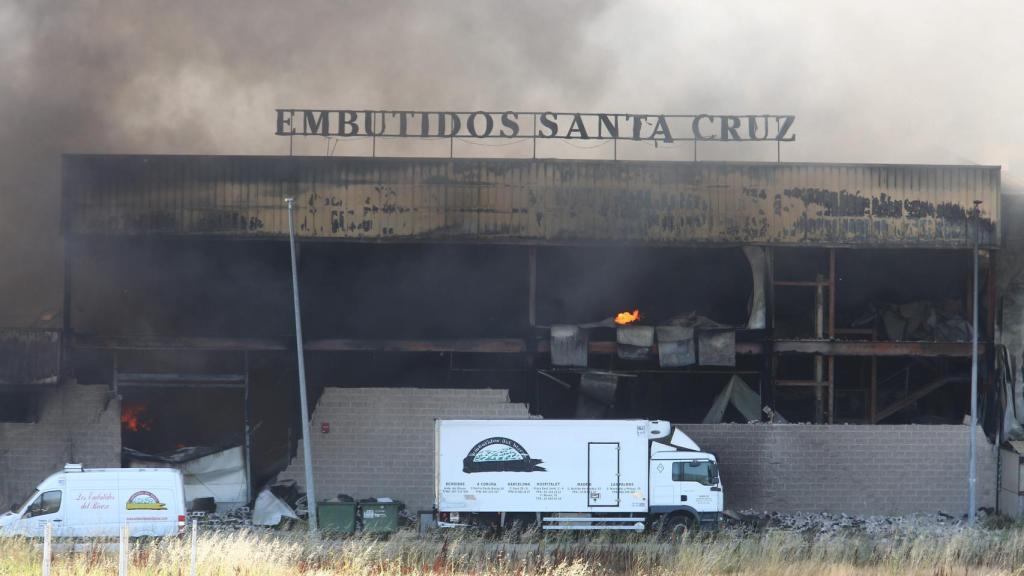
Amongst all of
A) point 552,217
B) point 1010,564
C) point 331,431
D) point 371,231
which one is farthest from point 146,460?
point 1010,564

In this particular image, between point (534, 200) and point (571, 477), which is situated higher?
point (534, 200)

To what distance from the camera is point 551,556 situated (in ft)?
68.5

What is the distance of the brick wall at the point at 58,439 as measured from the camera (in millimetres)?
27953

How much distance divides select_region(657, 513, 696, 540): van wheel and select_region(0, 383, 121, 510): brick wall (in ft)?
42.6

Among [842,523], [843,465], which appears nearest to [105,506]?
[842,523]

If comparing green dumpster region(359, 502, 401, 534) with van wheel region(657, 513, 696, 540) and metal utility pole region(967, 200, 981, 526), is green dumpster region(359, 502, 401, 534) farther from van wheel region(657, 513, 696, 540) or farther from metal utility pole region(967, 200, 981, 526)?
metal utility pole region(967, 200, 981, 526)

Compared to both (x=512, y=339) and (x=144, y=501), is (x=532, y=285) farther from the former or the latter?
(x=144, y=501)

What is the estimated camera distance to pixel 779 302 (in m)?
31.7

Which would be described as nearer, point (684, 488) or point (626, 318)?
point (684, 488)

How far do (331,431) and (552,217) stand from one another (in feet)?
24.1

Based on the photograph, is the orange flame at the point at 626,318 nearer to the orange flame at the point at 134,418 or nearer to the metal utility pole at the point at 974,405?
the metal utility pole at the point at 974,405

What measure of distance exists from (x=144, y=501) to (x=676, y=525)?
10.5 metres

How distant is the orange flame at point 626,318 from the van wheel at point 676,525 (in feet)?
18.3

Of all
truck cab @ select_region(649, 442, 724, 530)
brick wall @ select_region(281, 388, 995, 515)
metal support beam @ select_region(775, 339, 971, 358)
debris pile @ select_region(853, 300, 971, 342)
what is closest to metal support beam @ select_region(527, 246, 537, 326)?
brick wall @ select_region(281, 388, 995, 515)
